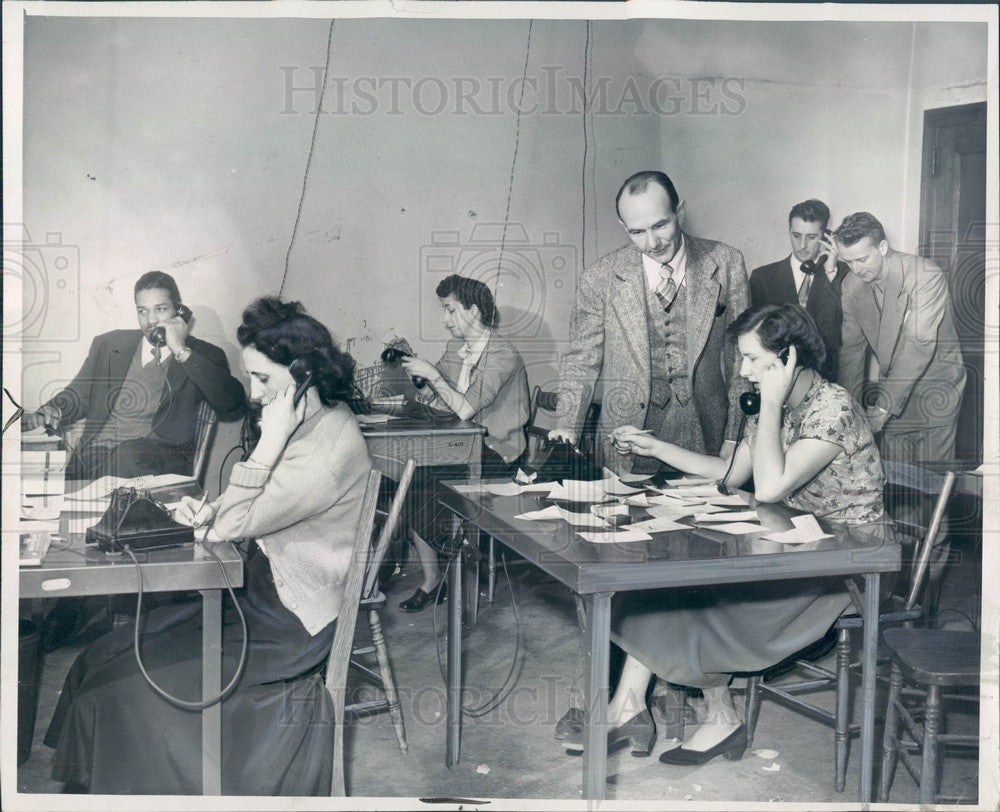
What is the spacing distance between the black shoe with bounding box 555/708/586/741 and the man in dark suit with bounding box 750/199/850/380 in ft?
4.36

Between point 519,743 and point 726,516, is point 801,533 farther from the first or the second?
point 519,743

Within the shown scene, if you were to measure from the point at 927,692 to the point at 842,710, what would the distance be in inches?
9.6

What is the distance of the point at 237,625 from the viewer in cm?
263

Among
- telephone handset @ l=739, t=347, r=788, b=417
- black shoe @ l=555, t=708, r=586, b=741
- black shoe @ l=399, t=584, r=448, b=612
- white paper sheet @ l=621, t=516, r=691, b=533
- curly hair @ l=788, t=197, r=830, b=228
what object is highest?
curly hair @ l=788, t=197, r=830, b=228

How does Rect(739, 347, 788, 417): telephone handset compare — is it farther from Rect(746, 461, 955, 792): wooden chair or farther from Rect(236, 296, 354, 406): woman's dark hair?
Rect(236, 296, 354, 406): woman's dark hair

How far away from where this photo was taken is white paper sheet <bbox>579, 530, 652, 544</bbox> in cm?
245

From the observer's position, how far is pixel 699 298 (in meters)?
3.23

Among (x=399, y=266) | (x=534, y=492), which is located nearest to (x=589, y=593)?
(x=534, y=492)

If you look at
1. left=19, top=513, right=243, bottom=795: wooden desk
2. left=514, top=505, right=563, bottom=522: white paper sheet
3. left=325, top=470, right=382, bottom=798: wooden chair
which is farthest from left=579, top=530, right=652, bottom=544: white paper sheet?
left=19, top=513, right=243, bottom=795: wooden desk

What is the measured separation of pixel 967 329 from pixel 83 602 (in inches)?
109

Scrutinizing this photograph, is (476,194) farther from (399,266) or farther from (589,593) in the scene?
(589,593)

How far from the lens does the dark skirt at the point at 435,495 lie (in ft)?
9.98

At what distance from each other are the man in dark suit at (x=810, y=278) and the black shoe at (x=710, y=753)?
1167mm

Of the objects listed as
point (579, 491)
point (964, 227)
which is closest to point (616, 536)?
point (579, 491)
